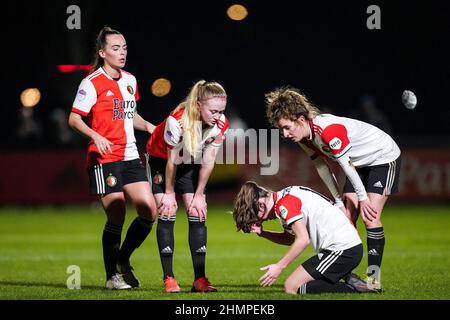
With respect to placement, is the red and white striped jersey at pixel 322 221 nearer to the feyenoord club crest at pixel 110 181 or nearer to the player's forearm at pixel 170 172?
the player's forearm at pixel 170 172

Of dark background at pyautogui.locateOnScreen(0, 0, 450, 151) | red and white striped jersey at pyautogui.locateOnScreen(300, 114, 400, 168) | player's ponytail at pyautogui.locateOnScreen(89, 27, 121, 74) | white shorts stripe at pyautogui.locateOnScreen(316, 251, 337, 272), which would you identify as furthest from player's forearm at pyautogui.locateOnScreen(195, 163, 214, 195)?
dark background at pyautogui.locateOnScreen(0, 0, 450, 151)

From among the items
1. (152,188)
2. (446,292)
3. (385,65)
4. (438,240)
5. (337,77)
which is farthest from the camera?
(337,77)

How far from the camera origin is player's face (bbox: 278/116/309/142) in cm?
759

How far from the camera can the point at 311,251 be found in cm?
1212

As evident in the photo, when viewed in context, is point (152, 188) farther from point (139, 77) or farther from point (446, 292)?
point (139, 77)

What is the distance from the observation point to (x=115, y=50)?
8.07 meters

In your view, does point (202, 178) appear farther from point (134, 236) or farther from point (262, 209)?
point (134, 236)

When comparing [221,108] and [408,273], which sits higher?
[221,108]

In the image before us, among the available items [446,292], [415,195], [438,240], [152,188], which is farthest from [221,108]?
[415,195]

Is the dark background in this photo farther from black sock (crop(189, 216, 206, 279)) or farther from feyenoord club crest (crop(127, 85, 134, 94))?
black sock (crop(189, 216, 206, 279))

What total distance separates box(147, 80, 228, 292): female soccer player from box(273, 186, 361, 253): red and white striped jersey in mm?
853

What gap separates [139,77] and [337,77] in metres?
5.78

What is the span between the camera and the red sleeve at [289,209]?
7.08 metres

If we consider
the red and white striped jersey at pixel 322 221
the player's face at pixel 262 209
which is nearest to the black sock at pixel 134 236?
the player's face at pixel 262 209
